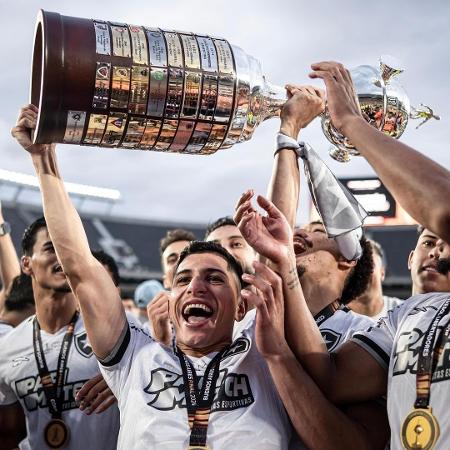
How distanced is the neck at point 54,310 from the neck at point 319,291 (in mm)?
1202

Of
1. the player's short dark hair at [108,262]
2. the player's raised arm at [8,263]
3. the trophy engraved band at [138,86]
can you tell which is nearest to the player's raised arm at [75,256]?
the trophy engraved band at [138,86]

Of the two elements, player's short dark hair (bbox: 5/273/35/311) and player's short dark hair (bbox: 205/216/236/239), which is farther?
player's short dark hair (bbox: 5/273/35/311)

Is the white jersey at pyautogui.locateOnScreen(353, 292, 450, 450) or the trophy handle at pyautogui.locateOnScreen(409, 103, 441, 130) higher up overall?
Answer: the trophy handle at pyautogui.locateOnScreen(409, 103, 441, 130)

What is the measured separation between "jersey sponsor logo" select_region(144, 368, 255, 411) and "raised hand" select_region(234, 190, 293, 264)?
0.40 meters

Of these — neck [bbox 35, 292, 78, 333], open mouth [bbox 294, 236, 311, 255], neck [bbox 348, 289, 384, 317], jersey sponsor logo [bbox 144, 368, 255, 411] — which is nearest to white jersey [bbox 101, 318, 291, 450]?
jersey sponsor logo [bbox 144, 368, 255, 411]

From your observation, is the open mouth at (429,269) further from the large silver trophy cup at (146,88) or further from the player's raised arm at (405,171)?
the player's raised arm at (405,171)

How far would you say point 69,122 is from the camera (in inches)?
82.0

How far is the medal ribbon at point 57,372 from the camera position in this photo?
3.10m

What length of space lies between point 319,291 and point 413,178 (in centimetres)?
110

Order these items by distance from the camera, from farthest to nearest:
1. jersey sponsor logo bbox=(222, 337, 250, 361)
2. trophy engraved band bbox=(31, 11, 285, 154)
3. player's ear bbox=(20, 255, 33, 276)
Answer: player's ear bbox=(20, 255, 33, 276), jersey sponsor logo bbox=(222, 337, 250, 361), trophy engraved band bbox=(31, 11, 285, 154)

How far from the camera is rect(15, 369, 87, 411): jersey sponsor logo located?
3.11m

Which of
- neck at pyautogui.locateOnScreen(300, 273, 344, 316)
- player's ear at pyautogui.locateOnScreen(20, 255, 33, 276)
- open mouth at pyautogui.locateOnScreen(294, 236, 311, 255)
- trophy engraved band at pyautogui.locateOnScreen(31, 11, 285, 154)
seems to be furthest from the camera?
player's ear at pyautogui.locateOnScreen(20, 255, 33, 276)

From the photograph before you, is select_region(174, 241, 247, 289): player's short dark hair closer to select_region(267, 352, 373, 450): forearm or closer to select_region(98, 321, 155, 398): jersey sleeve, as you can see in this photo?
select_region(98, 321, 155, 398): jersey sleeve

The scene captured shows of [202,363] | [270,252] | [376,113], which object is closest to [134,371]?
[202,363]
